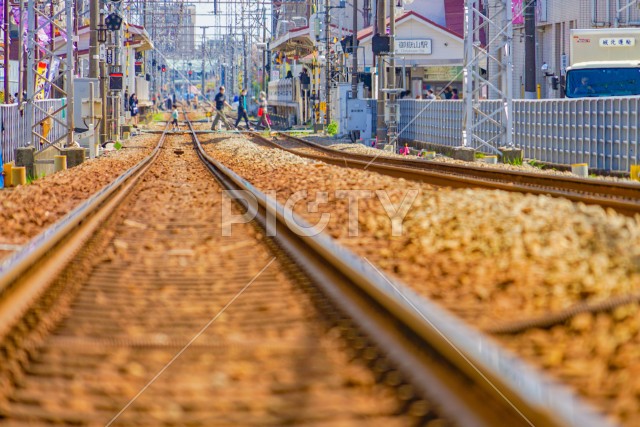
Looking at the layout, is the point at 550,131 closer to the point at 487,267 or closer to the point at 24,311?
the point at 487,267

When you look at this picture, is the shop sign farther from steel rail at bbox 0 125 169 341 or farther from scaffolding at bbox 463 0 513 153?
steel rail at bbox 0 125 169 341

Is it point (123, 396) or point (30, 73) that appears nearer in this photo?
point (123, 396)

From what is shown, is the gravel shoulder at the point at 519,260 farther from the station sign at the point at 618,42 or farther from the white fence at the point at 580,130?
the station sign at the point at 618,42

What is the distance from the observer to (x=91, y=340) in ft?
15.7

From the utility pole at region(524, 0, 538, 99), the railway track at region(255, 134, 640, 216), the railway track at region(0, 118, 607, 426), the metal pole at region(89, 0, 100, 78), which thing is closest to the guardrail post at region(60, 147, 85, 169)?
the railway track at region(255, 134, 640, 216)

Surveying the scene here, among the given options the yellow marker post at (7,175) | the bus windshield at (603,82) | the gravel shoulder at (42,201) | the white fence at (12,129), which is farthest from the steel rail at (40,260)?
the bus windshield at (603,82)

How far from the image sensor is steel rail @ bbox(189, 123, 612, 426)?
10.1ft

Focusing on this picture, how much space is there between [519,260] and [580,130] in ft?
45.0

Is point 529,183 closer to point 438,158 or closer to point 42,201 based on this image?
point 42,201

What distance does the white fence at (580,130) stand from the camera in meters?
18.0

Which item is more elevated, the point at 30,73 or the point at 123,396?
the point at 30,73

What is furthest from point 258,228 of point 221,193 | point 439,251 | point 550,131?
point 550,131

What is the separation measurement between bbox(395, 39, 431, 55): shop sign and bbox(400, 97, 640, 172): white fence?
26.7 m

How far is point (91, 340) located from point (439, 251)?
3.53 metres
